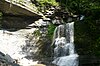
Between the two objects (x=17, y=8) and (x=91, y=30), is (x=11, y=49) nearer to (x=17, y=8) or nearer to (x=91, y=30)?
(x=17, y=8)

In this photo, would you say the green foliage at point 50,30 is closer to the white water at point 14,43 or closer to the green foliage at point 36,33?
the green foliage at point 36,33

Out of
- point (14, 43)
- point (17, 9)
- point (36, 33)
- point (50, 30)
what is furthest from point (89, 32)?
point (17, 9)

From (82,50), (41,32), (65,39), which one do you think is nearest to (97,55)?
(82,50)

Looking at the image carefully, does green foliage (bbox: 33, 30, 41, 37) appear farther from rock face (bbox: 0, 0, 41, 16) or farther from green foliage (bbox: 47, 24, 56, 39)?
rock face (bbox: 0, 0, 41, 16)

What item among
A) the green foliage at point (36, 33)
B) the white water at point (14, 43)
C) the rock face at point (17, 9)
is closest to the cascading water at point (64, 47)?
the green foliage at point (36, 33)

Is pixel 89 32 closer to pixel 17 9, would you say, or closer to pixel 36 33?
pixel 36 33

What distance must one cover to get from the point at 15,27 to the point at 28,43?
2.28m

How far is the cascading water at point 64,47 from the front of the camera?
14.5 metres

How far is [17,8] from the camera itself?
60.3 feet

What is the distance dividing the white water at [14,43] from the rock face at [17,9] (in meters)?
1.26

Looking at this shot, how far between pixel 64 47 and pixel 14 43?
3.71m

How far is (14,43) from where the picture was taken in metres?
17.5

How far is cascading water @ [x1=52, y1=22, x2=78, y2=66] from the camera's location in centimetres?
1451

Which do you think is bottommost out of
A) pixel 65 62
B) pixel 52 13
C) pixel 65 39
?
pixel 65 62
